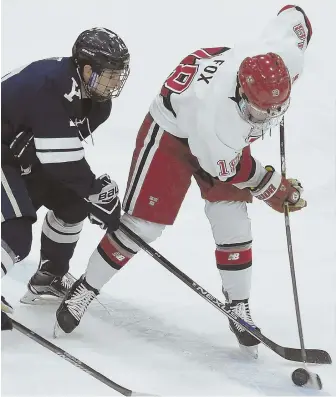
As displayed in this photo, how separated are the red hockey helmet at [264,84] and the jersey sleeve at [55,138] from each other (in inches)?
20.1

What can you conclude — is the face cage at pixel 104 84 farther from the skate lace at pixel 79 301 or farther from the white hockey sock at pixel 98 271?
the skate lace at pixel 79 301

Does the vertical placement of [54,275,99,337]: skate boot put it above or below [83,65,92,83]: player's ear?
below

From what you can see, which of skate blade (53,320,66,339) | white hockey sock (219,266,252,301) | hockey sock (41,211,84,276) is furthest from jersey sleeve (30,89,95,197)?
white hockey sock (219,266,252,301)

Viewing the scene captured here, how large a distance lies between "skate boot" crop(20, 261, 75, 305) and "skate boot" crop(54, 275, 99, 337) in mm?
240

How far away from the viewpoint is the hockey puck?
2133 mm

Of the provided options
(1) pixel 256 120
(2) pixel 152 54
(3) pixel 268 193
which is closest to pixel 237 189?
(3) pixel 268 193

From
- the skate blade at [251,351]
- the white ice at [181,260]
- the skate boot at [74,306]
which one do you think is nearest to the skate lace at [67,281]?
the white ice at [181,260]

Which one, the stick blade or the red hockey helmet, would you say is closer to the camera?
the red hockey helmet

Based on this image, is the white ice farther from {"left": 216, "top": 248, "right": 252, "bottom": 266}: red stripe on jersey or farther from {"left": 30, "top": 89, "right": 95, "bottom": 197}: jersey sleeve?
{"left": 30, "top": 89, "right": 95, "bottom": 197}: jersey sleeve

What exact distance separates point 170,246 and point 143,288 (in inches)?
16.9

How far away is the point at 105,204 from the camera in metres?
2.26

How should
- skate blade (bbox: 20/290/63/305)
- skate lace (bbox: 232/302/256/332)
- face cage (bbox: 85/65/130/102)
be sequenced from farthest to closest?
skate blade (bbox: 20/290/63/305)
skate lace (bbox: 232/302/256/332)
face cage (bbox: 85/65/130/102)

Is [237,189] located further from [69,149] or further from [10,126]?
[10,126]

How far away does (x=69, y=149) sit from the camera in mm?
2074
